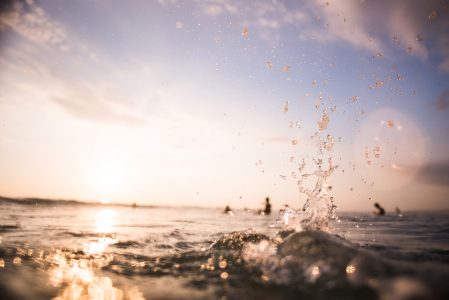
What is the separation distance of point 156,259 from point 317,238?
342cm

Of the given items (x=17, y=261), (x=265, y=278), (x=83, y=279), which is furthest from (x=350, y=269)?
(x=17, y=261)

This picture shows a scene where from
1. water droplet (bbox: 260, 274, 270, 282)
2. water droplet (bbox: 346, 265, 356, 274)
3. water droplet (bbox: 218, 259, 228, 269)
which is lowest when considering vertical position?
water droplet (bbox: 218, 259, 228, 269)

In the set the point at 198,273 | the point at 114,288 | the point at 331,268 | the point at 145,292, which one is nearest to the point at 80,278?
the point at 114,288

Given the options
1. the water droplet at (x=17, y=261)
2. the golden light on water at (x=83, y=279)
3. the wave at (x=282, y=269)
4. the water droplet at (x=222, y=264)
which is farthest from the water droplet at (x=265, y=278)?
the water droplet at (x=17, y=261)

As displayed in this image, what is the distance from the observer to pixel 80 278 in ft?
14.9

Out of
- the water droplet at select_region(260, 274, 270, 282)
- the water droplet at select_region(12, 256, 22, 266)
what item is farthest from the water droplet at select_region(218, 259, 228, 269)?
the water droplet at select_region(12, 256, 22, 266)

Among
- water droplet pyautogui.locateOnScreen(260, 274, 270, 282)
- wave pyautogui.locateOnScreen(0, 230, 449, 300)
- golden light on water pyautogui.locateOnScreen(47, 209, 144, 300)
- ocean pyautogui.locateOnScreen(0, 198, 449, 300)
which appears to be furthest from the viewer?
water droplet pyautogui.locateOnScreen(260, 274, 270, 282)

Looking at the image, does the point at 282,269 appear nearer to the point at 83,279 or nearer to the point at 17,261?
the point at 83,279

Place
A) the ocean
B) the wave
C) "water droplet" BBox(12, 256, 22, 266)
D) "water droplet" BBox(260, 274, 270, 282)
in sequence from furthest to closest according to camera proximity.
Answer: "water droplet" BBox(12, 256, 22, 266) → "water droplet" BBox(260, 274, 270, 282) → the ocean → the wave

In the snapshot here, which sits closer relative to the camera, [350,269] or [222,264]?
[350,269]

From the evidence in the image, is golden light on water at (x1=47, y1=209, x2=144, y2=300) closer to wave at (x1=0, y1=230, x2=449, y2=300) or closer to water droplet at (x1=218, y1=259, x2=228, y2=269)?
wave at (x1=0, y1=230, x2=449, y2=300)

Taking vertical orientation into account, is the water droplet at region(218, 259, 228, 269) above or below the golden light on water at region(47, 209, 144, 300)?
Result: above

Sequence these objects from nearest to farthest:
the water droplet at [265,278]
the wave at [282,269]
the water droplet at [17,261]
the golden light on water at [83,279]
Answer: the wave at [282,269], the golden light on water at [83,279], the water droplet at [265,278], the water droplet at [17,261]

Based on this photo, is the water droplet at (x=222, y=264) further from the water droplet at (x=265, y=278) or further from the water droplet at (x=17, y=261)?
the water droplet at (x=17, y=261)
